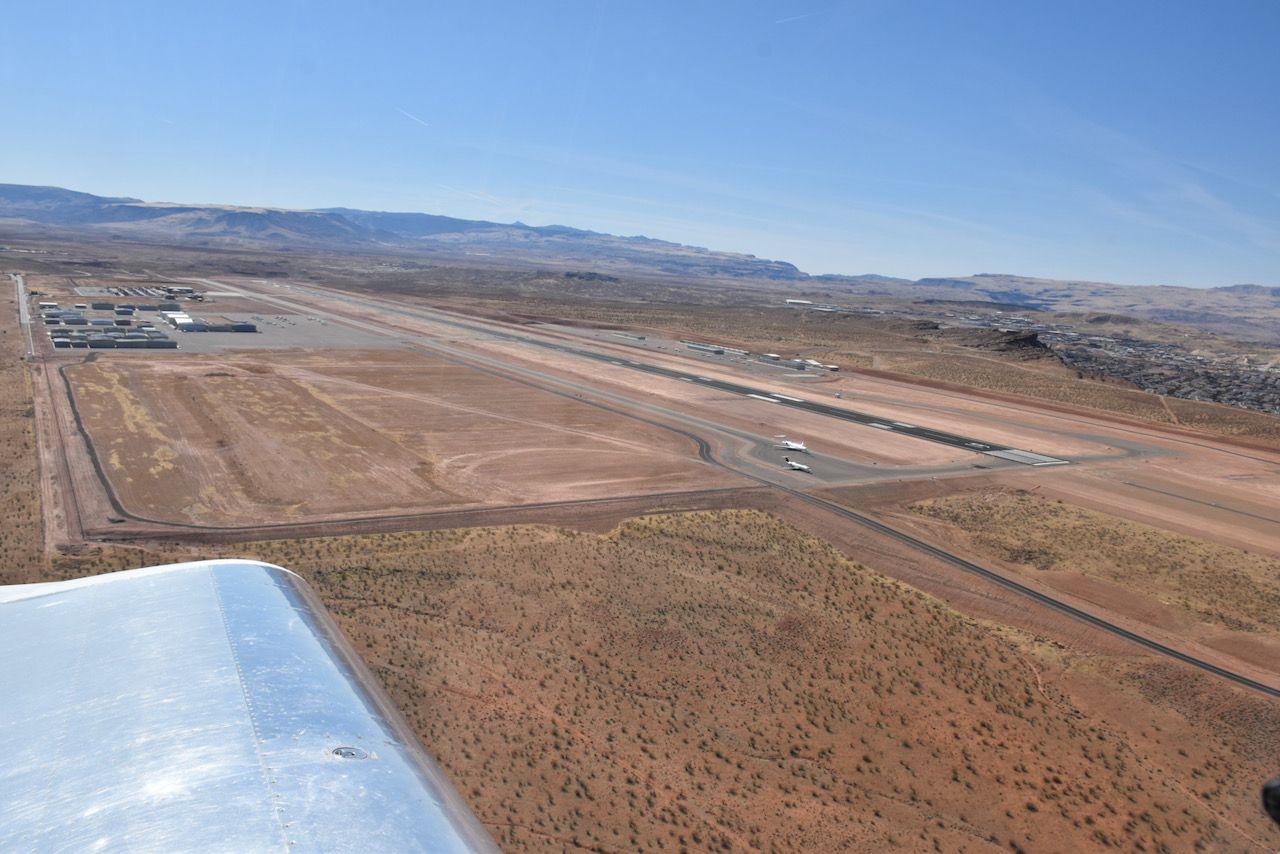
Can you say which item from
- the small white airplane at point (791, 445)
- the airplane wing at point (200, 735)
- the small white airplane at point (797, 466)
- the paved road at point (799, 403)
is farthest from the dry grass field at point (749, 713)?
the paved road at point (799, 403)

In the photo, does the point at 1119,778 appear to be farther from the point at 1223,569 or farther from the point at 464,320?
the point at 464,320

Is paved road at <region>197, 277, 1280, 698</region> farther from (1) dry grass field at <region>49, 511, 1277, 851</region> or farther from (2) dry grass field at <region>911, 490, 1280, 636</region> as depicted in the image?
(2) dry grass field at <region>911, 490, 1280, 636</region>

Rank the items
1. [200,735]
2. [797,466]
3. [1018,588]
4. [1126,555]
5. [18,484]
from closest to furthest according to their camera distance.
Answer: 1. [200,735]
2. [1018,588]
3. [18,484]
4. [1126,555]
5. [797,466]

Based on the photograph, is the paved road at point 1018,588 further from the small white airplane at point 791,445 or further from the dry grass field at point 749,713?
the small white airplane at point 791,445

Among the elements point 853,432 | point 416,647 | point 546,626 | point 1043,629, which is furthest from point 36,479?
point 853,432

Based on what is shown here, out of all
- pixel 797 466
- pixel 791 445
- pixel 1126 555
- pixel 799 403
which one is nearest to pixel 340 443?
pixel 797 466

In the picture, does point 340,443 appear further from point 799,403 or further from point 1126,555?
point 1126,555
